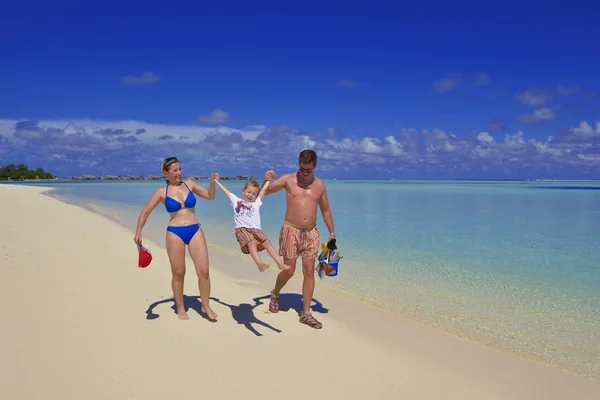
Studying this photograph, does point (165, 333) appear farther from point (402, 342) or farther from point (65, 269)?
point (65, 269)

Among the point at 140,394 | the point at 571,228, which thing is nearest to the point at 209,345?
the point at 140,394

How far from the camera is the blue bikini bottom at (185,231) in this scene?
211 inches

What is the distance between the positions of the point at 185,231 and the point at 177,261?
38cm

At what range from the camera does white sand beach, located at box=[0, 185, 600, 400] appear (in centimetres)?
381

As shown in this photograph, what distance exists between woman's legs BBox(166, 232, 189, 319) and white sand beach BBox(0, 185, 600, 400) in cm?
20

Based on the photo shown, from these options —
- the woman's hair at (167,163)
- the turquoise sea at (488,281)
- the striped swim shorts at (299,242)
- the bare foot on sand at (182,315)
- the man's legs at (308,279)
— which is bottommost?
the turquoise sea at (488,281)

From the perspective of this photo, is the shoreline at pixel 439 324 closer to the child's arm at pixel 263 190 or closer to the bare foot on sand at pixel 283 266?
the bare foot on sand at pixel 283 266

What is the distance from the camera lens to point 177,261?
17.7 ft

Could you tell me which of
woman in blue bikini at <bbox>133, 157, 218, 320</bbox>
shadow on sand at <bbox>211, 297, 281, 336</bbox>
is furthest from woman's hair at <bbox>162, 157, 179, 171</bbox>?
shadow on sand at <bbox>211, 297, 281, 336</bbox>

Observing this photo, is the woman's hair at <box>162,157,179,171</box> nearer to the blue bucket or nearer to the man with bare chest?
the man with bare chest

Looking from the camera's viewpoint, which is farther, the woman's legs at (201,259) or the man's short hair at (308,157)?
the woman's legs at (201,259)

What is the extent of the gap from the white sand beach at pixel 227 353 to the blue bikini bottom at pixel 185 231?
1034mm

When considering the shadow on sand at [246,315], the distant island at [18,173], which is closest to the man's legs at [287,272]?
the shadow on sand at [246,315]

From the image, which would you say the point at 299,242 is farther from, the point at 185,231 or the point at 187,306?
the point at 187,306
